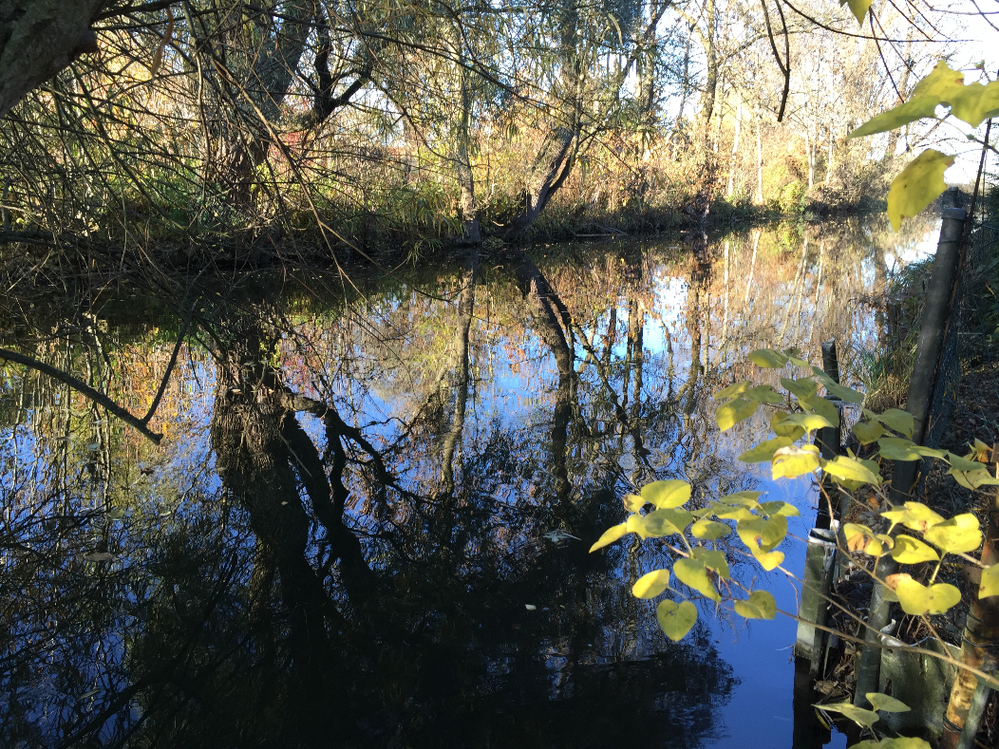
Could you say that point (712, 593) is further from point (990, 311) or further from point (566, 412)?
point (990, 311)

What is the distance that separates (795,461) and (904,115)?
471 millimetres

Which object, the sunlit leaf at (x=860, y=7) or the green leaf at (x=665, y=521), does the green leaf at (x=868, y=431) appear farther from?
the sunlit leaf at (x=860, y=7)

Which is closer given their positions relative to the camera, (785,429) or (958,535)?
(958,535)

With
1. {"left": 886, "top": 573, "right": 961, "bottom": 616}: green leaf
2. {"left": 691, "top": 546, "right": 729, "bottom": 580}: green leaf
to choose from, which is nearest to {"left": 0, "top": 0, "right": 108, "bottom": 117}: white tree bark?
{"left": 691, "top": 546, "right": 729, "bottom": 580}: green leaf

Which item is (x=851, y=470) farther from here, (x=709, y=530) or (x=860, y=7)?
(x=860, y=7)

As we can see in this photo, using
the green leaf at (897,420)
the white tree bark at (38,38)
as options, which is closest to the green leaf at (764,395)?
the green leaf at (897,420)

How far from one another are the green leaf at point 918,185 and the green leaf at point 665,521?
40 cm

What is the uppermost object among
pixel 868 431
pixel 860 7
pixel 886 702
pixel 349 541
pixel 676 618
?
pixel 860 7

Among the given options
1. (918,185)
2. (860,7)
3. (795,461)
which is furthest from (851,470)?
(860,7)

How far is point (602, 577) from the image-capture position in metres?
2.74

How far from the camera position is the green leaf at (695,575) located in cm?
81

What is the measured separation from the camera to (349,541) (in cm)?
302

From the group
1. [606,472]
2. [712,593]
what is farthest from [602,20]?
[712,593]

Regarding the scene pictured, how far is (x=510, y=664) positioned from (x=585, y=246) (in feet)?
41.9
